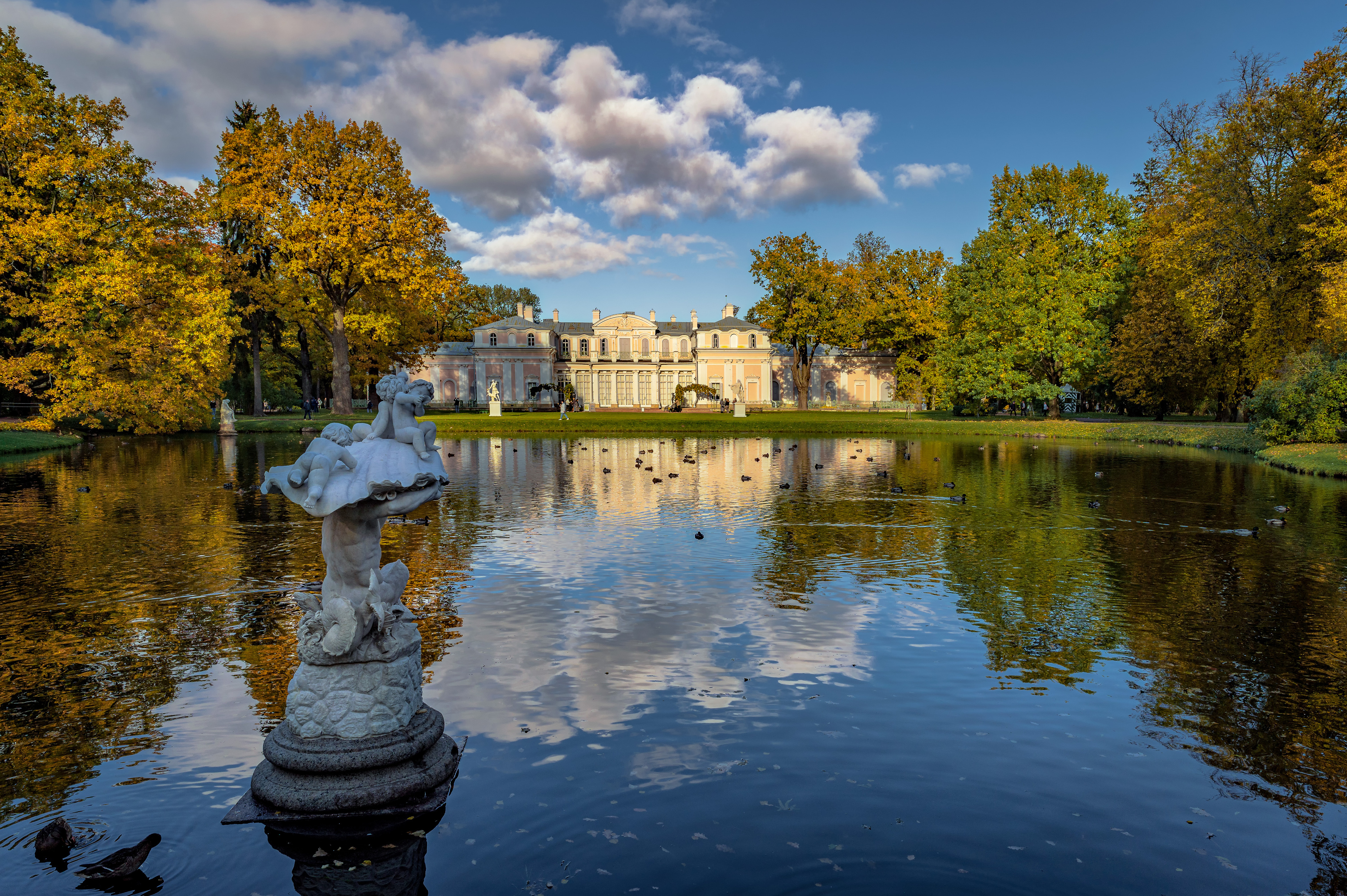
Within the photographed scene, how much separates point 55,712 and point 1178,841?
8149 mm

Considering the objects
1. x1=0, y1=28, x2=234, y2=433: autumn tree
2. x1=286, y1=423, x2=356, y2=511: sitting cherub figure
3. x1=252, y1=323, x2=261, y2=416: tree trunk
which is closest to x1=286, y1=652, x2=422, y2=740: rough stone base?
x1=286, y1=423, x2=356, y2=511: sitting cherub figure

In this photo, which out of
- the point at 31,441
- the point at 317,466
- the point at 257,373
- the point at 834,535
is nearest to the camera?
the point at 317,466

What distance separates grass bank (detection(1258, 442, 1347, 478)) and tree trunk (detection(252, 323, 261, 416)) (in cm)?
5134

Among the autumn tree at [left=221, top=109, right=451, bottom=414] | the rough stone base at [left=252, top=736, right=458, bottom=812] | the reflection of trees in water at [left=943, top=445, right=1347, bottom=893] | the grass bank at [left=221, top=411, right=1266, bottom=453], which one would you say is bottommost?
the reflection of trees in water at [left=943, top=445, right=1347, bottom=893]

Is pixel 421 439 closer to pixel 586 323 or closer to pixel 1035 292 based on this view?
pixel 1035 292

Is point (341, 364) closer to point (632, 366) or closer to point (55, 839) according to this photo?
point (632, 366)

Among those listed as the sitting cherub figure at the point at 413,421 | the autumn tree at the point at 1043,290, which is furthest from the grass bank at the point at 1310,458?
the sitting cherub figure at the point at 413,421

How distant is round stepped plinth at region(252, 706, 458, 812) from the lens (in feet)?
15.2

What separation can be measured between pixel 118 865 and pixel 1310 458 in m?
31.6

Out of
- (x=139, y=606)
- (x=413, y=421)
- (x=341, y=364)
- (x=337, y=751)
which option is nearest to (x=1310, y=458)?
(x=413, y=421)

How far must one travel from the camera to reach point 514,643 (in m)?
7.82

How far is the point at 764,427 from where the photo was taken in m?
45.6

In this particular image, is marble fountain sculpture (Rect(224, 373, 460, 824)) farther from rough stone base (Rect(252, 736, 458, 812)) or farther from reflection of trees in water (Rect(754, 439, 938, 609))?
reflection of trees in water (Rect(754, 439, 938, 609))

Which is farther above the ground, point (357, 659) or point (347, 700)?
point (357, 659)
